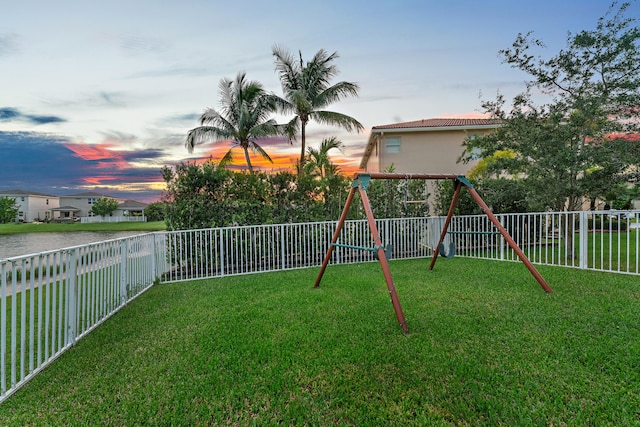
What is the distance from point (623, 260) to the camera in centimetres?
636

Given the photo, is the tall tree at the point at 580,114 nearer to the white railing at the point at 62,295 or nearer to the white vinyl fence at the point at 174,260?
the white vinyl fence at the point at 174,260

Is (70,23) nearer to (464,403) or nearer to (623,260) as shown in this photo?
(464,403)

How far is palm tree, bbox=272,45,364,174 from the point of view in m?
13.4

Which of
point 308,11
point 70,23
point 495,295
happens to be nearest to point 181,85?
point 70,23

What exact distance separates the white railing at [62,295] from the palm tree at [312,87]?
31.5 feet

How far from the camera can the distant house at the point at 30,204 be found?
1412 inches

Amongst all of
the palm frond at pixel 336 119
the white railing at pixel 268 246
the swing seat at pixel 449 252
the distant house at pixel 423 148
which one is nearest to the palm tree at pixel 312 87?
the palm frond at pixel 336 119

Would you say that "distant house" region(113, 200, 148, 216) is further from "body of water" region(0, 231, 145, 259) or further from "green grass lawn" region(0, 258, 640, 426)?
"green grass lawn" region(0, 258, 640, 426)

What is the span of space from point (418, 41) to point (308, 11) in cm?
289

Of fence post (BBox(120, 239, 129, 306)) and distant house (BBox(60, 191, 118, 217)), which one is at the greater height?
distant house (BBox(60, 191, 118, 217))

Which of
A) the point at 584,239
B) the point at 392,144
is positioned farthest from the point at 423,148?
the point at 584,239

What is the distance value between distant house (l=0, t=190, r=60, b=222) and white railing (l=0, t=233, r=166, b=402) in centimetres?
4254

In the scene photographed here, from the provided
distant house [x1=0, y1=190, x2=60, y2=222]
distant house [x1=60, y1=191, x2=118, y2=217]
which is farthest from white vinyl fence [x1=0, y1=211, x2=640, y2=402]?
distant house [x1=60, y1=191, x2=118, y2=217]

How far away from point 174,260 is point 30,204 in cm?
4499
